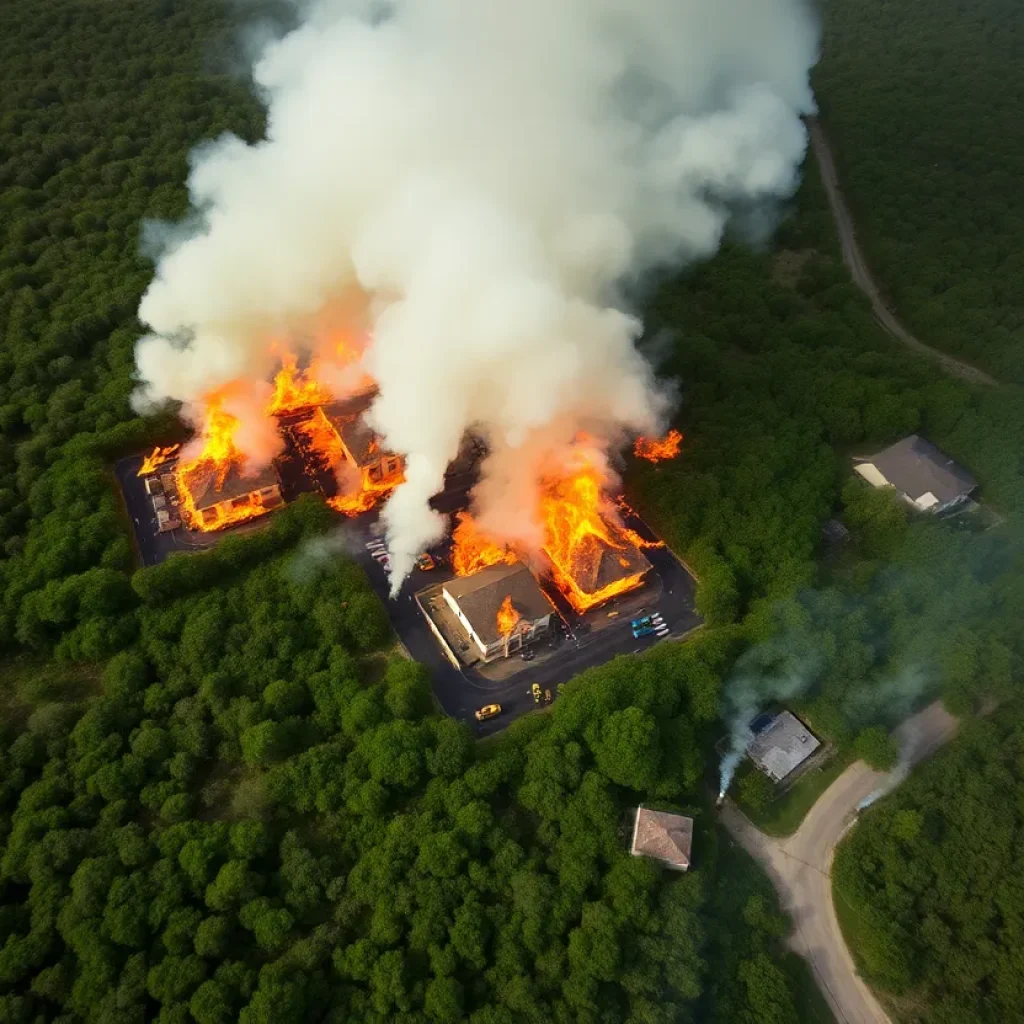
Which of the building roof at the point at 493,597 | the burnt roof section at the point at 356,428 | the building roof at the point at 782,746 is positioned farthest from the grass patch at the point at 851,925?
the burnt roof section at the point at 356,428

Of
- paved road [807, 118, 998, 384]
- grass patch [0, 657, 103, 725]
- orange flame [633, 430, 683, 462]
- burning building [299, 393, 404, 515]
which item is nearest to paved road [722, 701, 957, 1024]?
orange flame [633, 430, 683, 462]

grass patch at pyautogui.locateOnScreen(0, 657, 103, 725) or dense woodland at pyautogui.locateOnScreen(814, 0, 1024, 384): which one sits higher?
dense woodland at pyautogui.locateOnScreen(814, 0, 1024, 384)

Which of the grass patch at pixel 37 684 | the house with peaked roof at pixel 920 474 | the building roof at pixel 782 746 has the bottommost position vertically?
the building roof at pixel 782 746

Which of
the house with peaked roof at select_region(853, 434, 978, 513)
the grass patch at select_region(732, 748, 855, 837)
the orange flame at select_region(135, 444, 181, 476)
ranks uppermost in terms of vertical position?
the orange flame at select_region(135, 444, 181, 476)

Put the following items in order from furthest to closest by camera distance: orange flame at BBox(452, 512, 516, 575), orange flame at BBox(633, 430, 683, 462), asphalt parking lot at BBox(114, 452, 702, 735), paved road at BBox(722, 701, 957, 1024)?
orange flame at BBox(633, 430, 683, 462) < orange flame at BBox(452, 512, 516, 575) < asphalt parking lot at BBox(114, 452, 702, 735) < paved road at BBox(722, 701, 957, 1024)

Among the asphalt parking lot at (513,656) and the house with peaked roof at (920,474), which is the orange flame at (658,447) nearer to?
the asphalt parking lot at (513,656)

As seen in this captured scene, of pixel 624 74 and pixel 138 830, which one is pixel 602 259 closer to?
pixel 624 74

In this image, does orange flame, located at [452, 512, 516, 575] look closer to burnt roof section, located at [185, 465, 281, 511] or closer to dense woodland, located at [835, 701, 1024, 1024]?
burnt roof section, located at [185, 465, 281, 511]
